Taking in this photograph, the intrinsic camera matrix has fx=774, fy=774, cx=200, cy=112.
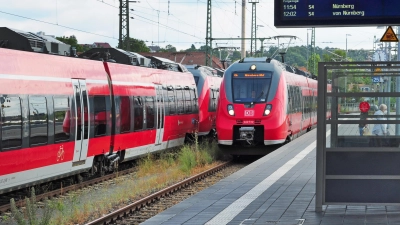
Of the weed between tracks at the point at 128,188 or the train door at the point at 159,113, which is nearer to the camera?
the weed between tracks at the point at 128,188

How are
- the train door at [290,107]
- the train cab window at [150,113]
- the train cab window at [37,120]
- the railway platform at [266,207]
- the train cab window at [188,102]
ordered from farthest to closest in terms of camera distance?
the train cab window at [188,102], the train door at [290,107], the train cab window at [150,113], the train cab window at [37,120], the railway platform at [266,207]

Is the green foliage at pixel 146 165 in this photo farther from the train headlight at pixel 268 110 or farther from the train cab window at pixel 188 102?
the train cab window at pixel 188 102

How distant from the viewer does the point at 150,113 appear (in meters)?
22.3

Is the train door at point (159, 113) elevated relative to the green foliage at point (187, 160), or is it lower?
elevated

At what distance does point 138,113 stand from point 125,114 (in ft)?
3.97

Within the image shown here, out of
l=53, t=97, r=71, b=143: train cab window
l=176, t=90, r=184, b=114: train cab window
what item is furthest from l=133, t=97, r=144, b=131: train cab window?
l=53, t=97, r=71, b=143: train cab window

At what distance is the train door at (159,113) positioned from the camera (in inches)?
912

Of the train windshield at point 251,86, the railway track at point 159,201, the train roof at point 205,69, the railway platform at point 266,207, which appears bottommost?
the railway track at point 159,201

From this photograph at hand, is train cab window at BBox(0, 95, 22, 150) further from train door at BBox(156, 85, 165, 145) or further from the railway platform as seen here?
train door at BBox(156, 85, 165, 145)

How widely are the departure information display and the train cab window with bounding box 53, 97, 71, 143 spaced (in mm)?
5930

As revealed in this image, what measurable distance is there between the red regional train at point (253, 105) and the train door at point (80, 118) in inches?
308

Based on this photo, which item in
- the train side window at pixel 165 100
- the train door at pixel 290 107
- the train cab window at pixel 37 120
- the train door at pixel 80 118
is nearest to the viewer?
the train cab window at pixel 37 120

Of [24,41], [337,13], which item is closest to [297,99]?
[24,41]

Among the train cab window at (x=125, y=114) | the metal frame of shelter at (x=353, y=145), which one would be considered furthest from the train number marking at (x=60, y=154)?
the metal frame of shelter at (x=353, y=145)
